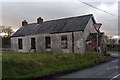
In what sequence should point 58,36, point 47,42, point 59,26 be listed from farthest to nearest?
point 47,42, point 59,26, point 58,36

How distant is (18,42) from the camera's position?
1598 inches

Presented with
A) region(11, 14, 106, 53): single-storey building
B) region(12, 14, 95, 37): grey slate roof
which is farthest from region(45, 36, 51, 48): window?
region(12, 14, 95, 37): grey slate roof

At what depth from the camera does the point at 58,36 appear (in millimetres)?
Result: 33375

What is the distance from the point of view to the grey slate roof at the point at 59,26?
3200 cm

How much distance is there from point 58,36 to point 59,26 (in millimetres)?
2166

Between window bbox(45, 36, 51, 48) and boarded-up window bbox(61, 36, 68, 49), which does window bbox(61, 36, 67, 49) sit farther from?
window bbox(45, 36, 51, 48)

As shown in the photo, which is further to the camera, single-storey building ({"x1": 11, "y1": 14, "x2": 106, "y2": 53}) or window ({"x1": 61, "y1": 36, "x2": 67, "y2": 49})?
window ({"x1": 61, "y1": 36, "x2": 67, "y2": 49})

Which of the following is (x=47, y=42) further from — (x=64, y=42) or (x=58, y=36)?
(x=64, y=42)

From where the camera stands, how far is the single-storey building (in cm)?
3114

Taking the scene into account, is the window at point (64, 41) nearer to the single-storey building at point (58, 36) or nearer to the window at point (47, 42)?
the single-storey building at point (58, 36)

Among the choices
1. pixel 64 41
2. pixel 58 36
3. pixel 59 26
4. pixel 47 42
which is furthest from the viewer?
pixel 47 42

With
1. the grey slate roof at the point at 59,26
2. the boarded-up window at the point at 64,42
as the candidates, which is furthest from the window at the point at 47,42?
the boarded-up window at the point at 64,42

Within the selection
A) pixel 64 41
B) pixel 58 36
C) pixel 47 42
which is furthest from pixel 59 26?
pixel 64 41

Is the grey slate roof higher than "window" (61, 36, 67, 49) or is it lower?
higher
